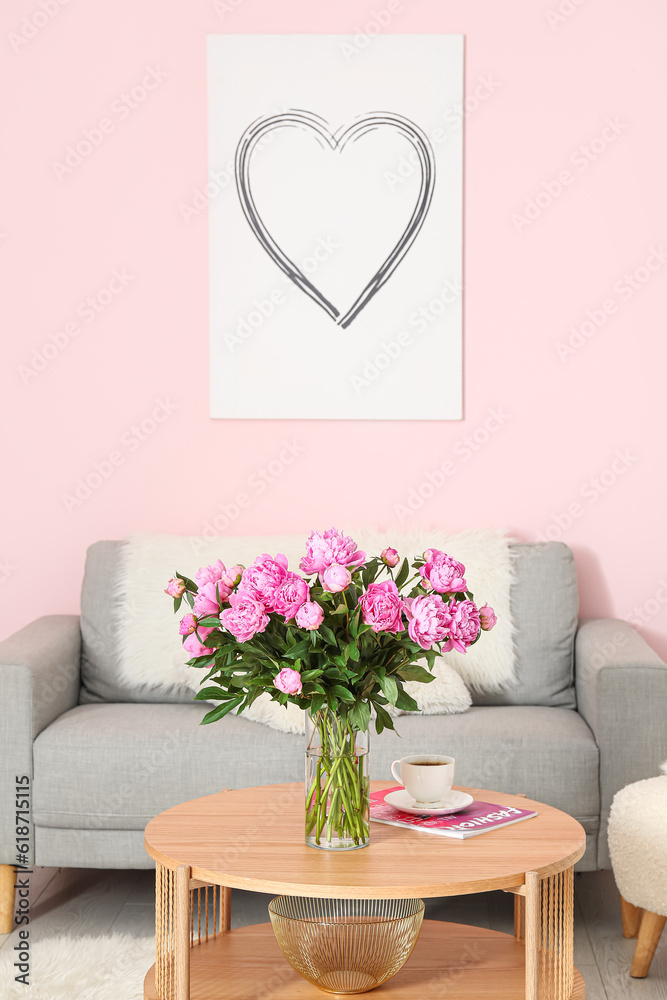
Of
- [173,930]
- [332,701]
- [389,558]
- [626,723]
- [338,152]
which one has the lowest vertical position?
[173,930]

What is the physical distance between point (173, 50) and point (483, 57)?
3.18 ft

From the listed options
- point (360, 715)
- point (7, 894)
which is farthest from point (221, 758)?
point (360, 715)

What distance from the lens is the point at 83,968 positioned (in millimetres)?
2105

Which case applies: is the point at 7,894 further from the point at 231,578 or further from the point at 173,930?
the point at 231,578

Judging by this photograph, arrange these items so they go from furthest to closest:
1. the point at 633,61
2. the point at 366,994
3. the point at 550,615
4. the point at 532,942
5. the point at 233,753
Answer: the point at 633,61 < the point at 550,615 < the point at 233,753 < the point at 366,994 < the point at 532,942

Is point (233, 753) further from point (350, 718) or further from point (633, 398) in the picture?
point (633, 398)

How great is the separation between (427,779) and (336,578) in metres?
0.45

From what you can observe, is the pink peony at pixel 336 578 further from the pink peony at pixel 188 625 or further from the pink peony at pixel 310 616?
the pink peony at pixel 188 625

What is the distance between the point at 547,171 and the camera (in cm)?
303

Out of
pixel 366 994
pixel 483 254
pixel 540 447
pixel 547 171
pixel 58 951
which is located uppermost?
pixel 547 171

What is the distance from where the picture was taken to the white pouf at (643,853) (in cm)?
197

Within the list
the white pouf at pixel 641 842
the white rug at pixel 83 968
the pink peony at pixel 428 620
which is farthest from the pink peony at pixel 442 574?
the white rug at pixel 83 968

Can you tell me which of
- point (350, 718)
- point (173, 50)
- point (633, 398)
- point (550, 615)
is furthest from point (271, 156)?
point (350, 718)

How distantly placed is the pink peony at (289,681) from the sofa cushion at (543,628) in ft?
4.42
